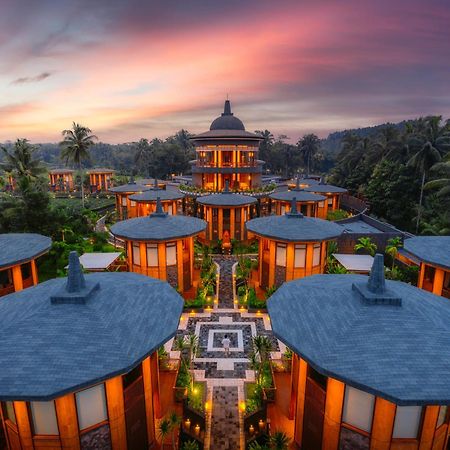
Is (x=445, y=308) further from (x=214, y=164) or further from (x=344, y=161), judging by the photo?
(x=344, y=161)

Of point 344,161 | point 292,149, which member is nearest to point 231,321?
point 344,161

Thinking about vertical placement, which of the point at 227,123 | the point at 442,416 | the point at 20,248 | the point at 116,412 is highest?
the point at 227,123

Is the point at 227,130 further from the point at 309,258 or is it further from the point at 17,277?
the point at 17,277

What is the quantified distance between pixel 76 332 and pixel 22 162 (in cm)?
4279

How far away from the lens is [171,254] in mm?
24812

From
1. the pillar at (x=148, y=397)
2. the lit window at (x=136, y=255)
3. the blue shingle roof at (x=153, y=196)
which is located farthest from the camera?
the blue shingle roof at (x=153, y=196)

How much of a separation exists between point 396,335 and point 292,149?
10444 cm

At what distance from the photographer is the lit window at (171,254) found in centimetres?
2458

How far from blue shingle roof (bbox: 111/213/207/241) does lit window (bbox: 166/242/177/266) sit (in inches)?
45.0

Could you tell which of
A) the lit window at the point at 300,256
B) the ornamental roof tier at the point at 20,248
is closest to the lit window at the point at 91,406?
Answer: the ornamental roof tier at the point at 20,248

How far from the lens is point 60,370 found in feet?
30.2

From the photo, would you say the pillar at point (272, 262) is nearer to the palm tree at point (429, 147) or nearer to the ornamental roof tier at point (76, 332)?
the ornamental roof tier at point (76, 332)

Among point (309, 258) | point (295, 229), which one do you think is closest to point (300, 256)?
point (309, 258)

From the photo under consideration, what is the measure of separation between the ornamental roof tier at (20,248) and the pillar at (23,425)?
11169 mm
